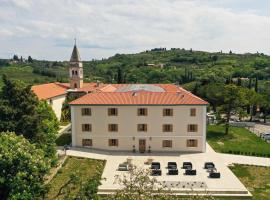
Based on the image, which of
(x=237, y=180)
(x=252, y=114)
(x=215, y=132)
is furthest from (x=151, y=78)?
(x=237, y=180)

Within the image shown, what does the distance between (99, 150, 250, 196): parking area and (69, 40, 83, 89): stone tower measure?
37.4 meters

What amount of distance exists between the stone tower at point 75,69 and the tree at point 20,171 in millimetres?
54830

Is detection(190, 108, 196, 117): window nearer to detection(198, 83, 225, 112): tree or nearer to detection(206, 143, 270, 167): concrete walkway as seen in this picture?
detection(206, 143, 270, 167): concrete walkway

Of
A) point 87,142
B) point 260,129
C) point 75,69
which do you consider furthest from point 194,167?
point 75,69

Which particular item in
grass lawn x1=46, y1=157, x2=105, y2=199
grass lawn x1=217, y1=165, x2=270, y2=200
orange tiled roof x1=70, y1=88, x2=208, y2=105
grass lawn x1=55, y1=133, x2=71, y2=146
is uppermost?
orange tiled roof x1=70, y1=88, x2=208, y2=105

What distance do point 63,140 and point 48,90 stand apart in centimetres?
2224

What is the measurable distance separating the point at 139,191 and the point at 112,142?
1205 inches

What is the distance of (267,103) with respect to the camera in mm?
73312

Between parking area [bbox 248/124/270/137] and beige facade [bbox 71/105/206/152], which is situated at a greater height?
beige facade [bbox 71/105/206/152]

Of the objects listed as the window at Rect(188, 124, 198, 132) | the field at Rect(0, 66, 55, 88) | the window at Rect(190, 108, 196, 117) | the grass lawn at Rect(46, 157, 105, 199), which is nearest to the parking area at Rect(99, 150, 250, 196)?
the grass lawn at Rect(46, 157, 105, 199)

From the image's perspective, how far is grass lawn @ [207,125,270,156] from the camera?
1885 inches

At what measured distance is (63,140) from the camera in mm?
51719

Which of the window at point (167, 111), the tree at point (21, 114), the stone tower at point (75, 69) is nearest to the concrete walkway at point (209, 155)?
the window at point (167, 111)

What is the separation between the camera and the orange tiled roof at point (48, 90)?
65.2m
